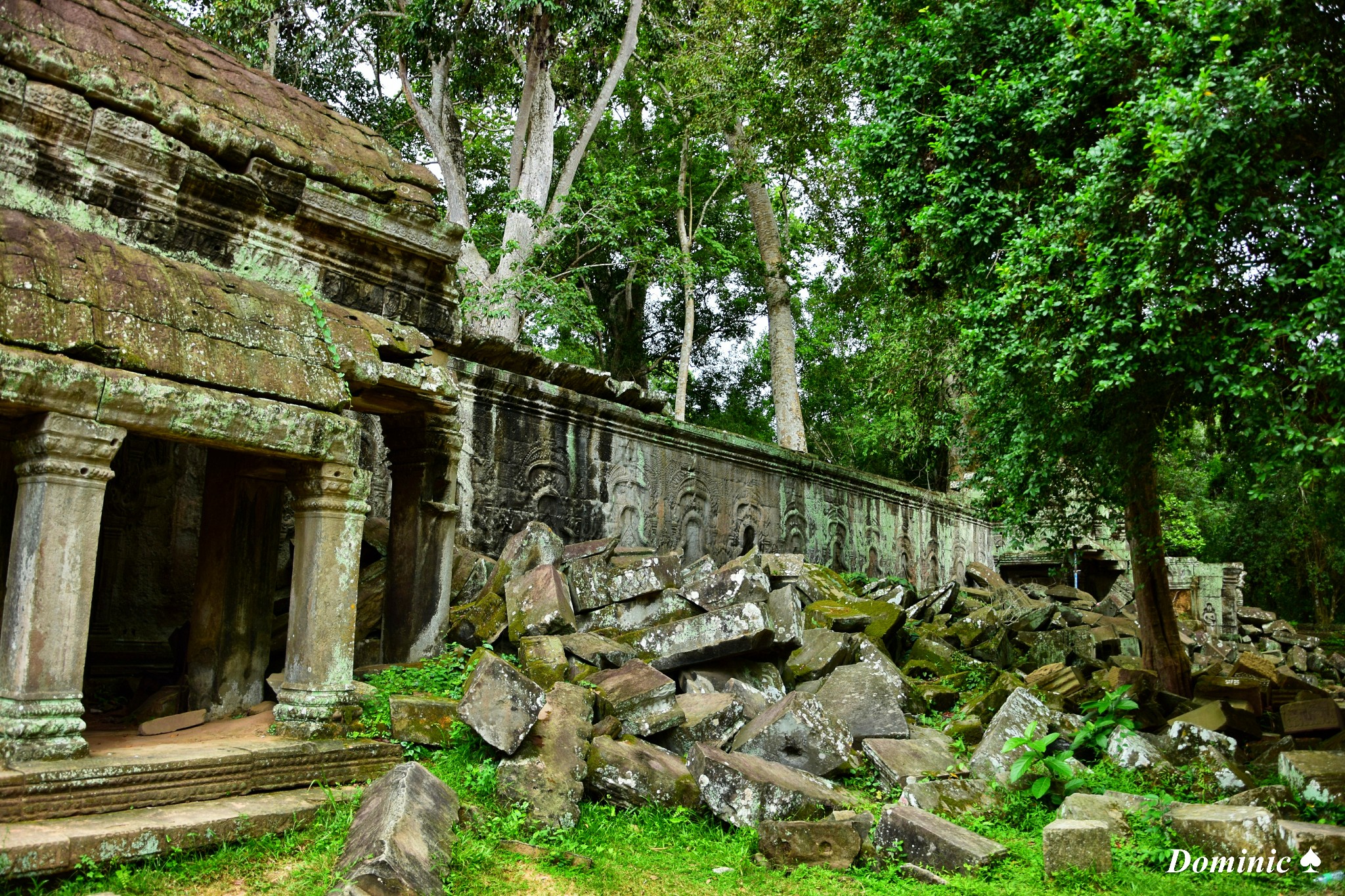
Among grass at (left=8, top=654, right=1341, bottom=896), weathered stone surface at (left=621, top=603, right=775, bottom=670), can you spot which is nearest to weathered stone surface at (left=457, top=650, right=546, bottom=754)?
grass at (left=8, top=654, right=1341, bottom=896)

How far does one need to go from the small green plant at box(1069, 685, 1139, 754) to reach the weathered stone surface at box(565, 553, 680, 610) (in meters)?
2.87

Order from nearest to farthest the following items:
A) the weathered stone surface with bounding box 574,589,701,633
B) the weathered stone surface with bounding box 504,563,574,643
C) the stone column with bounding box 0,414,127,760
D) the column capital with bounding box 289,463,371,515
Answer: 1. the stone column with bounding box 0,414,127,760
2. the column capital with bounding box 289,463,371,515
3. the weathered stone surface with bounding box 504,563,574,643
4. the weathered stone surface with bounding box 574,589,701,633

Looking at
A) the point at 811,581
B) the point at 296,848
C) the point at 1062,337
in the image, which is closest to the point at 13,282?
the point at 296,848

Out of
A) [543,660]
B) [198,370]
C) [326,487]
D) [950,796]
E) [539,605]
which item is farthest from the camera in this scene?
[539,605]

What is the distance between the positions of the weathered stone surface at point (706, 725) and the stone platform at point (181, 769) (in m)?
1.44

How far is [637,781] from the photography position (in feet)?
14.4

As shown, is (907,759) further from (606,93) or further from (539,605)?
(606,93)

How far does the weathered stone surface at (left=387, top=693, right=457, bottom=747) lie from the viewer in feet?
15.2

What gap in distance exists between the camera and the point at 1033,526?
7.23 meters

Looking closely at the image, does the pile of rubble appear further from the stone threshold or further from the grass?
the stone threshold

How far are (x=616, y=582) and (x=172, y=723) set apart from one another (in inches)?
118

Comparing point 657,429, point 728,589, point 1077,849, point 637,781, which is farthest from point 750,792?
point 657,429

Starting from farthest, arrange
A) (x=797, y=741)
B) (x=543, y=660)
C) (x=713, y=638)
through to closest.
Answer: (x=713, y=638)
(x=543, y=660)
(x=797, y=741)

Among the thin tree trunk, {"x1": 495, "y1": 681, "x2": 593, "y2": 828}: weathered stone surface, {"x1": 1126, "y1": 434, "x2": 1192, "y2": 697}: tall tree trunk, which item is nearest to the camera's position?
{"x1": 495, "y1": 681, "x2": 593, "y2": 828}: weathered stone surface
